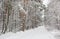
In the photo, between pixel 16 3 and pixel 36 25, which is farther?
pixel 36 25

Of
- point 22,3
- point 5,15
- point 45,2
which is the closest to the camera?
point 5,15

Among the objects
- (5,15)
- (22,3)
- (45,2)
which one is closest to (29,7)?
(22,3)

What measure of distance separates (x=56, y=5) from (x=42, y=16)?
651 millimetres

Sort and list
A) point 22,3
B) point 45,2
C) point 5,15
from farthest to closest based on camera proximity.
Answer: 1. point 45,2
2. point 22,3
3. point 5,15

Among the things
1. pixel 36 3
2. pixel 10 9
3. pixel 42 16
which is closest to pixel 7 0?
pixel 10 9

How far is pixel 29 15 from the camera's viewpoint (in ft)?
15.7

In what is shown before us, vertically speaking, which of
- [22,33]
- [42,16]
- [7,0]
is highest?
[7,0]

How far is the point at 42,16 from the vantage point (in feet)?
17.0

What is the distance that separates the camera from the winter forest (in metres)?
3.99

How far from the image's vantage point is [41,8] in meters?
5.02

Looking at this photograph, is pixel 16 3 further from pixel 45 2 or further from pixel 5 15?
pixel 45 2

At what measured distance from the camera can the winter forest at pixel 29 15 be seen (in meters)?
3.99

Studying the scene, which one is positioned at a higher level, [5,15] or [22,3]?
[22,3]

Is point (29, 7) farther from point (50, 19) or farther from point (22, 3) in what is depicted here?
point (50, 19)
